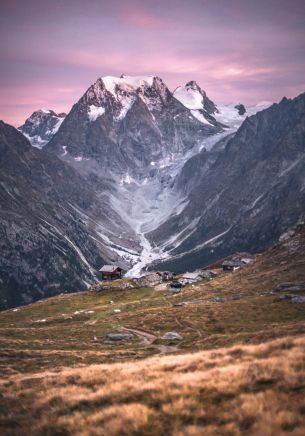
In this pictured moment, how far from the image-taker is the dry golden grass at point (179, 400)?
48.9ft

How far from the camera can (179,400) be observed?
17000 millimetres

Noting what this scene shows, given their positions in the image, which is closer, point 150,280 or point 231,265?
point 150,280

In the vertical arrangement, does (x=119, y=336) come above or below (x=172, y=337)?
below

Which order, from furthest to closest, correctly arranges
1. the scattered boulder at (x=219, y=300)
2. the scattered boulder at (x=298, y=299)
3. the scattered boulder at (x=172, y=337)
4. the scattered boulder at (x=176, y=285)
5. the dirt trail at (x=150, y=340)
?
1. the scattered boulder at (x=176, y=285)
2. the scattered boulder at (x=219, y=300)
3. the scattered boulder at (x=298, y=299)
4. the scattered boulder at (x=172, y=337)
5. the dirt trail at (x=150, y=340)

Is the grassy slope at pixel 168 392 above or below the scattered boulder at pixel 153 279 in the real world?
above

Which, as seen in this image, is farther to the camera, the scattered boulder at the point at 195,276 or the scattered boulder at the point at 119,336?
the scattered boulder at the point at 195,276

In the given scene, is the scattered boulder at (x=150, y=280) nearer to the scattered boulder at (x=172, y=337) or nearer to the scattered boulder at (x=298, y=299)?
the scattered boulder at (x=298, y=299)

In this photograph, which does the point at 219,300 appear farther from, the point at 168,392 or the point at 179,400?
the point at 179,400

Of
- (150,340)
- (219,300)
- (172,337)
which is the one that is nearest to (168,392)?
(172,337)

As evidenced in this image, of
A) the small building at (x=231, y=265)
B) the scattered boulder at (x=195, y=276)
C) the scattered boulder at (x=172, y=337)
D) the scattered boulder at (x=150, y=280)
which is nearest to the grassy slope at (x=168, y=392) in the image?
the scattered boulder at (x=172, y=337)

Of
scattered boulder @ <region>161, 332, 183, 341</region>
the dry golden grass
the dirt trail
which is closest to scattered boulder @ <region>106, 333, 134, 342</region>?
the dirt trail

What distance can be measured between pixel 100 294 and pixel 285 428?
135377 millimetres

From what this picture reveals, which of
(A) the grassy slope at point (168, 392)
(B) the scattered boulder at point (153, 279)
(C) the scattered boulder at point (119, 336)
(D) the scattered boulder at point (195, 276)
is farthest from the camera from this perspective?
(B) the scattered boulder at point (153, 279)

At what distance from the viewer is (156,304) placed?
110 metres
